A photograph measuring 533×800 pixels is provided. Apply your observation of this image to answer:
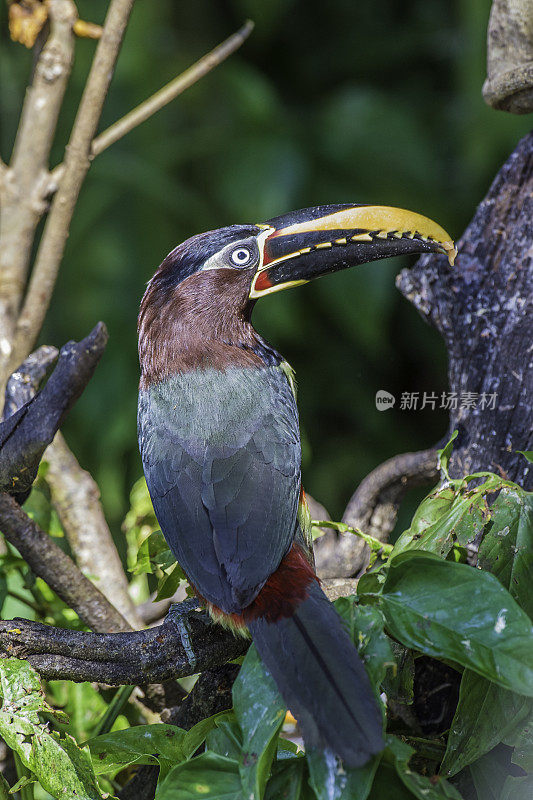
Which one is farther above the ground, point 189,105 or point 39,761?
point 189,105

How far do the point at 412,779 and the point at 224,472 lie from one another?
0.34 meters

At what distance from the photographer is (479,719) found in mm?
671

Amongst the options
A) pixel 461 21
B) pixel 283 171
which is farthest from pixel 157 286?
pixel 461 21

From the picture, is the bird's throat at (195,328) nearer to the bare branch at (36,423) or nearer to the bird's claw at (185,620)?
the bare branch at (36,423)

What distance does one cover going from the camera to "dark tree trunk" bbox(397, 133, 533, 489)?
1.00 meters

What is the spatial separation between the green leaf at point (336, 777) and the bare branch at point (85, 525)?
652 mm

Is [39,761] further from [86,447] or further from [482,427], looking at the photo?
[86,447]

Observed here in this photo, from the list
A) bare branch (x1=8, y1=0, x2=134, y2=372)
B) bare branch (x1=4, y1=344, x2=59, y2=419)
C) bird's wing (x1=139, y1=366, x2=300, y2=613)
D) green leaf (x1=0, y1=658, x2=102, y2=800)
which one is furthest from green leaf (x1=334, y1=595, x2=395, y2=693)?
bare branch (x1=8, y1=0, x2=134, y2=372)

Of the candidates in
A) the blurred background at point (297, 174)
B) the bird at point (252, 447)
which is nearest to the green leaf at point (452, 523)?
the bird at point (252, 447)

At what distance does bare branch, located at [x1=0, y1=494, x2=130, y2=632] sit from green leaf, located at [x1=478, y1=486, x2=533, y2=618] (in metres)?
0.48

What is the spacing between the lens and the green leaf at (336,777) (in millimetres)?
583

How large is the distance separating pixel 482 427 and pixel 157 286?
447mm

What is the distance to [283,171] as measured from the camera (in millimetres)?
2197

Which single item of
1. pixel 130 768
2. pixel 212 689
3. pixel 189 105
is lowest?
pixel 130 768
